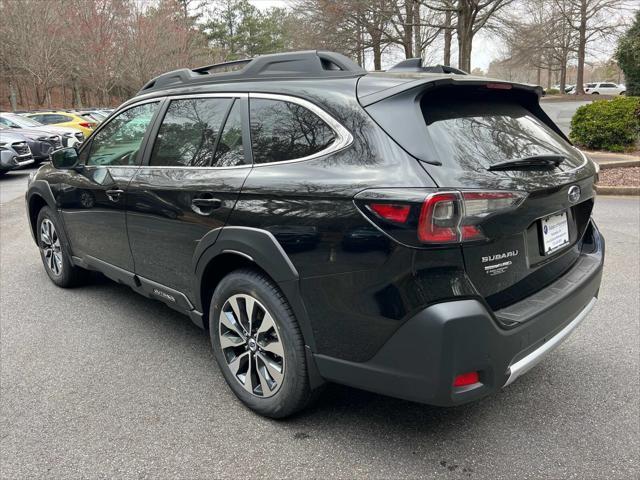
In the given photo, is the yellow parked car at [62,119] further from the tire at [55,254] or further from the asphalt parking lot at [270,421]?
the asphalt parking lot at [270,421]

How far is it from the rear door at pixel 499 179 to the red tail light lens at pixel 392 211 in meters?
0.18

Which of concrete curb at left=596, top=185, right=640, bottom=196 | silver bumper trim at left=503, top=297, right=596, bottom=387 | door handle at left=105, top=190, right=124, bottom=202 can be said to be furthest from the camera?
concrete curb at left=596, top=185, right=640, bottom=196

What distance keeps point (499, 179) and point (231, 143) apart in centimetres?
143

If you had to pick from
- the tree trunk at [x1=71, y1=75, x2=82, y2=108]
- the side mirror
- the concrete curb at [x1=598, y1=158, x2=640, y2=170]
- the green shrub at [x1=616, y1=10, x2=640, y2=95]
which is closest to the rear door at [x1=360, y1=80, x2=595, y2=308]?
the side mirror

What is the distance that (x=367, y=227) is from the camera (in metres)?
2.15

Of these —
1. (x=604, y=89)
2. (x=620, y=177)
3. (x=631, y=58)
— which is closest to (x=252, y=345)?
→ (x=620, y=177)

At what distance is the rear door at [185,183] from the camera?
111 inches

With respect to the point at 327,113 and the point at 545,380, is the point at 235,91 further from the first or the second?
the point at 545,380

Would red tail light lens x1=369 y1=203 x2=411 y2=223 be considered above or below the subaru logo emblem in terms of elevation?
above

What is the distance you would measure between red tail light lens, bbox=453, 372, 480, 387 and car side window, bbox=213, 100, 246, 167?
152cm

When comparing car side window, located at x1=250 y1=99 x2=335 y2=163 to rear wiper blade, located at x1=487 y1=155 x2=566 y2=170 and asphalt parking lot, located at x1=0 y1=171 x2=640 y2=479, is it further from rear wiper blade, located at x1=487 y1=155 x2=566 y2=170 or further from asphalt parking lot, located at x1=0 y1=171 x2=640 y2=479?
asphalt parking lot, located at x1=0 y1=171 x2=640 y2=479

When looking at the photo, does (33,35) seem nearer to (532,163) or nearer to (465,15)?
(465,15)

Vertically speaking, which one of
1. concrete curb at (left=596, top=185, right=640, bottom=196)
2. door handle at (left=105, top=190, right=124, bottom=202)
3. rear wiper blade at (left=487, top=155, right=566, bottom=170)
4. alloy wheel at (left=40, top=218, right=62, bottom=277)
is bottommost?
concrete curb at (left=596, top=185, right=640, bottom=196)

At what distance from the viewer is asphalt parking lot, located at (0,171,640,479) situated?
241 cm
